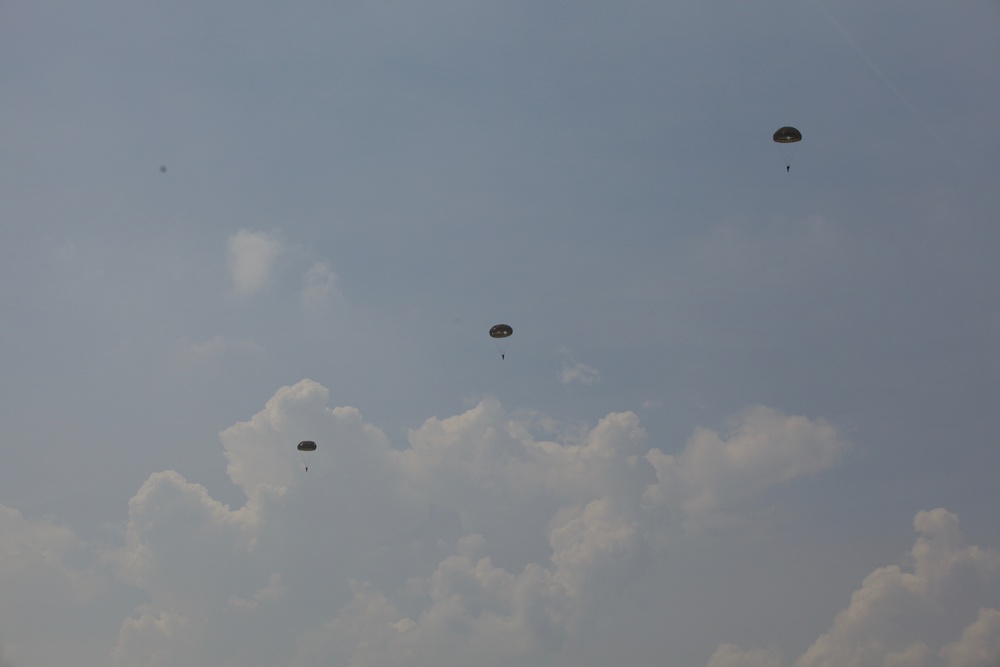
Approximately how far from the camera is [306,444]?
497ft

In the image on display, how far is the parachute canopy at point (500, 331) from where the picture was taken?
13575cm

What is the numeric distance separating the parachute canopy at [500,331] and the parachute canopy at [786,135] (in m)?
39.4

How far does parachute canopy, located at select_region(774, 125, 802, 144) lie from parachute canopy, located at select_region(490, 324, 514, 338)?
39447 mm

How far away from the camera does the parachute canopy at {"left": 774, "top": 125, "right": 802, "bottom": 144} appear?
115562mm

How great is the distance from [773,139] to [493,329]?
40.4 metres

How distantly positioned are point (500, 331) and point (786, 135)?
41.1 meters

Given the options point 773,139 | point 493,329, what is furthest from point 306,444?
point 773,139

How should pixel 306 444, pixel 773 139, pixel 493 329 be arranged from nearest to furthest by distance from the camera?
pixel 773 139 → pixel 493 329 → pixel 306 444

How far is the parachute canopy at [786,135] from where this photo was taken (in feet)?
379

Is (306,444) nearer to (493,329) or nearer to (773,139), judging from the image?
Answer: (493,329)

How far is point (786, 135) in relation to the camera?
116 m

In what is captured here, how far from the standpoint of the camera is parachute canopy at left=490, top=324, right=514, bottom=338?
135750 mm

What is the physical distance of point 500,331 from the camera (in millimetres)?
135750

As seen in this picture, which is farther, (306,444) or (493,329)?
(306,444)
